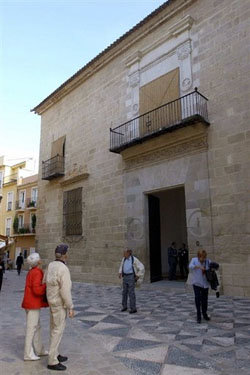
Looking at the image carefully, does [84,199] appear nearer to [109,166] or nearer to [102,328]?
[109,166]

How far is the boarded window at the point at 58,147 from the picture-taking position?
1524 cm

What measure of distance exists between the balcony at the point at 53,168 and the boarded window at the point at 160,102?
18.0 feet

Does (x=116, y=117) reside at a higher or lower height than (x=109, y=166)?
higher

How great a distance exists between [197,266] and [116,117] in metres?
8.01

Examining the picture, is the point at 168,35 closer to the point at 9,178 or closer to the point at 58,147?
the point at 58,147

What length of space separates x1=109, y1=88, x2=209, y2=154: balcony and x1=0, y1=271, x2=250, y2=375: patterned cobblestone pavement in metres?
4.97

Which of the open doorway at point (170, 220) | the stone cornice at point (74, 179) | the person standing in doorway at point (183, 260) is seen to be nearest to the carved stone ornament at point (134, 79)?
the stone cornice at point (74, 179)

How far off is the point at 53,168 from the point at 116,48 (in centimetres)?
634

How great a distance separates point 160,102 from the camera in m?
10.6

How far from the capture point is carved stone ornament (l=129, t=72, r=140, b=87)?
460 inches

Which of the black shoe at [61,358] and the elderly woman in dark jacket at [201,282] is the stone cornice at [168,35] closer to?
the elderly woman in dark jacket at [201,282]

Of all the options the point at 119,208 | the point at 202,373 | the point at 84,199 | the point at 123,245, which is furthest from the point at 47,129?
the point at 202,373

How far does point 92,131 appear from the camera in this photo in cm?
1346

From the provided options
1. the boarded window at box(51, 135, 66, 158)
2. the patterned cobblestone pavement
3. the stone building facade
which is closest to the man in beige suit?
the patterned cobblestone pavement
